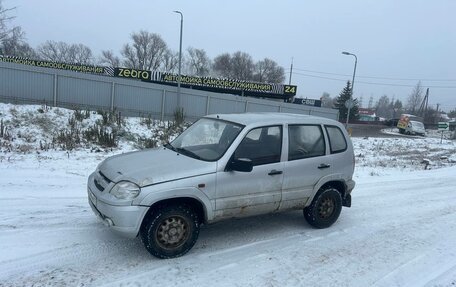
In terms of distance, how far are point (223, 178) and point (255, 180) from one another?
1.72ft

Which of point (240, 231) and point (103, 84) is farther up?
point (103, 84)

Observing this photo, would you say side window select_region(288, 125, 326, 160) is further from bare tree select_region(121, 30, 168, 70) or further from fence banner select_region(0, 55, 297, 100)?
bare tree select_region(121, 30, 168, 70)

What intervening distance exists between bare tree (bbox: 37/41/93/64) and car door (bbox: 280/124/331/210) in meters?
98.3

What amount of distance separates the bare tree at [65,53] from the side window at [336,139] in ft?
322

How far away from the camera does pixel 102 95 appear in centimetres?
2198

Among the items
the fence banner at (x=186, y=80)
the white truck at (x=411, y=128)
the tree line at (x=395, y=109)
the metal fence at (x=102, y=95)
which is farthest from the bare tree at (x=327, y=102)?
the metal fence at (x=102, y=95)

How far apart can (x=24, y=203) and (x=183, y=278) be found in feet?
12.1

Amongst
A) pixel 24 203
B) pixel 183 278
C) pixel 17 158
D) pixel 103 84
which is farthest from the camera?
pixel 103 84

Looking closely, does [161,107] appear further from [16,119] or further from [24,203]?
[24,203]

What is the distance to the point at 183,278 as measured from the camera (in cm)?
424

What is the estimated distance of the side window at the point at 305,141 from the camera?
5688 millimetres

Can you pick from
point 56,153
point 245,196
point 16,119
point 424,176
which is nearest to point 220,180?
point 245,196

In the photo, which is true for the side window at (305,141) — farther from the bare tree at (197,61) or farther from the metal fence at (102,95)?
the bare tree at (197,61)

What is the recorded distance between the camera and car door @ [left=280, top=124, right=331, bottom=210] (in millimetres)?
5598
